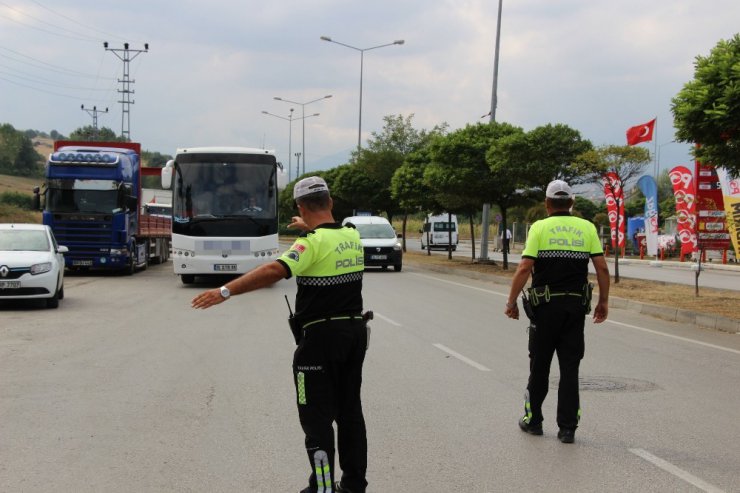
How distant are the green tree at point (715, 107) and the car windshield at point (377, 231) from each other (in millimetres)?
15662

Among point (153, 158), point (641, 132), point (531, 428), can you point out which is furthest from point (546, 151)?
point (153, 158)

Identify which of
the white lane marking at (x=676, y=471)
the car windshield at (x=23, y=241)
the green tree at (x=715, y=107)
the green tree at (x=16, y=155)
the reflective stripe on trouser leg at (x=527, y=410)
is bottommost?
the white lane marking at (x=676, y=471)

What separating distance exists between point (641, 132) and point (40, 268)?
1653cm

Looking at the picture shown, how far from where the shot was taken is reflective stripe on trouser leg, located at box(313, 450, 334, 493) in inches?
169

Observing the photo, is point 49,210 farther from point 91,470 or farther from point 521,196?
point 91,470

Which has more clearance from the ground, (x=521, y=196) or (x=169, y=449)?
(x=521, y=196)

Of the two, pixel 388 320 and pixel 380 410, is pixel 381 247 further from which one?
pixel 380 410

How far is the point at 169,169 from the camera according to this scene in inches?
790

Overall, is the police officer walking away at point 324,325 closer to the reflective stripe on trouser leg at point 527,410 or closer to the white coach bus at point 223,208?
the reflective stripe on trouser leg at point 527,410

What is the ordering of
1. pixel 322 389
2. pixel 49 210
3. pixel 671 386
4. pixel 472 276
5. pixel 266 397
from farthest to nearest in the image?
1. pixel 472 276
2. pixel 49 210
3. pixel 671 386
4. pixel 266 397
5. pixel 322 389

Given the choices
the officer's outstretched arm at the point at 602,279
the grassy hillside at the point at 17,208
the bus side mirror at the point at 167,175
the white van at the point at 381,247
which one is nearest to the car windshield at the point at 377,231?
the white van at the point at 381,247

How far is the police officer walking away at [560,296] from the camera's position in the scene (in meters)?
5.97

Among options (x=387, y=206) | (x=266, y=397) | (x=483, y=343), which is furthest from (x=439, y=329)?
(x=387, y=206)

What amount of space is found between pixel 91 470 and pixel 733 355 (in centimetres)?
843
